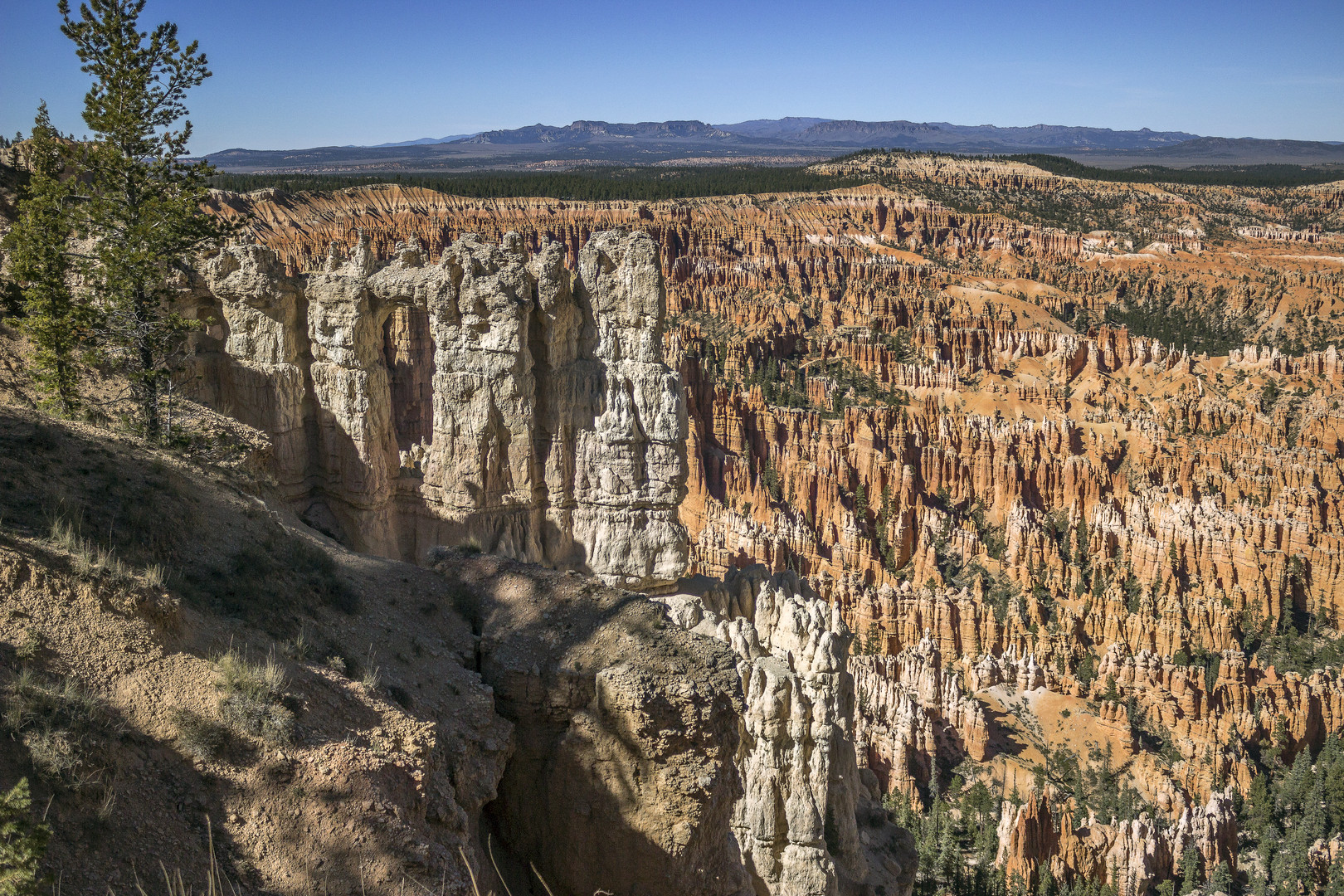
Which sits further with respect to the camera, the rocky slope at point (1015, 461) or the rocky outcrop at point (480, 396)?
the rocky slope at point (1015, 461)

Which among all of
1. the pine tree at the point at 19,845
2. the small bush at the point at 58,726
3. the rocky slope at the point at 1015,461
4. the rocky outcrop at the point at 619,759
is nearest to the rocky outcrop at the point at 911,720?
the rocky slope at the point at 1015,461

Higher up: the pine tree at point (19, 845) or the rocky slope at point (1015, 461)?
the pine tree at point (19, 845)

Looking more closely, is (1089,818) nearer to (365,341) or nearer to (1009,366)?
(365,341)

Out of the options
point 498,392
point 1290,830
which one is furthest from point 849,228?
point 498,392

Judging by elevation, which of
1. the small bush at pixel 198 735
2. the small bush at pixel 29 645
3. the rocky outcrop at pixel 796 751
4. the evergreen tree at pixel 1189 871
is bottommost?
the evergreen tree at pixel 1189 871

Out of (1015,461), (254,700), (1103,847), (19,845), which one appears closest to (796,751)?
(254,700)

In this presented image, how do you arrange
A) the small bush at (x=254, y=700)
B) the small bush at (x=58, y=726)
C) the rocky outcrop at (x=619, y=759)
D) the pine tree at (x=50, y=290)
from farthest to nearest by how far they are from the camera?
the pine tree at (x=50, y=290) → the rocky outcrop at (x=619, y=759) → the small bush at (x=254, y=700) → the small bush at (x=58, y=726)

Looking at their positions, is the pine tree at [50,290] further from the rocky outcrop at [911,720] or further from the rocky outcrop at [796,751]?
the rocky outcrop at [911,720]

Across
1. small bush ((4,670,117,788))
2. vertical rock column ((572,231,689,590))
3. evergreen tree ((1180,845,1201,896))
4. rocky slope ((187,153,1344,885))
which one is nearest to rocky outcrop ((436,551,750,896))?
small bush ((4,670,117,788))

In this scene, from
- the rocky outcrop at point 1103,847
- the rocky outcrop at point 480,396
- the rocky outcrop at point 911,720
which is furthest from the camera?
the rocky outcrop at point 911,720
